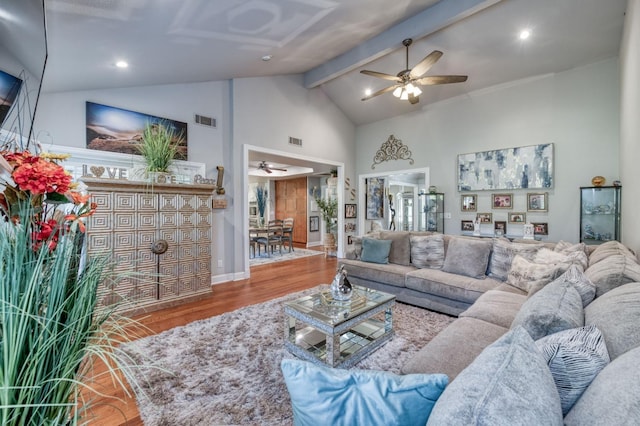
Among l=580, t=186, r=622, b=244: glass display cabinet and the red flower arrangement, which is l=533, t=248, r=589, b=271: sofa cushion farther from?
the red flower arrangement

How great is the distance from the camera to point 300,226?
9.68 metres

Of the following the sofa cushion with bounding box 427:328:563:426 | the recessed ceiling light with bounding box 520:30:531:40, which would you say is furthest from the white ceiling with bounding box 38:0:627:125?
the sofa cushion with bounding box 427:328:563:426

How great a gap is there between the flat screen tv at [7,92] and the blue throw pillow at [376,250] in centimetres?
364

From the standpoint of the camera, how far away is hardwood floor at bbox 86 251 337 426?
1.80 metres

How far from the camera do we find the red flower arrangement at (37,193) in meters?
0.78

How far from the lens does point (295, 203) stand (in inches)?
390

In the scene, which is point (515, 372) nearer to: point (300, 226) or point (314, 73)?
point (314, 73)

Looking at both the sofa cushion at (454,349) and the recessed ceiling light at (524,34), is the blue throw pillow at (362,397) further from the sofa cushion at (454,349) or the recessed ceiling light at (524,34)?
the recessed ceiling light at (524,34)

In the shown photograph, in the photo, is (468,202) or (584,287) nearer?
(584,287)

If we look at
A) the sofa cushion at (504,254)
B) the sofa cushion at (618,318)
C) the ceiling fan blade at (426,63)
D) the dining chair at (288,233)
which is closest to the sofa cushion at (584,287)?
the sofa cushion at (618,318)

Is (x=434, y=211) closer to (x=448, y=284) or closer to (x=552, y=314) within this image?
(x=448, y=284)

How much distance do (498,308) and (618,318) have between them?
123 centimetres

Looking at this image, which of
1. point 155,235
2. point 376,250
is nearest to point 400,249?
point 376,250

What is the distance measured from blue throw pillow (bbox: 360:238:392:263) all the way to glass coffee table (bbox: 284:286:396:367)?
1.17m
